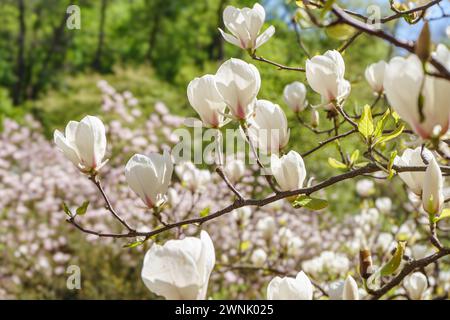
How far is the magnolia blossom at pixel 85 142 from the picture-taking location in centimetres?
104

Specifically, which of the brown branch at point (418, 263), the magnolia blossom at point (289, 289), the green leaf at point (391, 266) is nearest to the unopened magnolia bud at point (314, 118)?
the brown branch at point (418, 263)

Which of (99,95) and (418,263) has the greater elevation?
(99,95)

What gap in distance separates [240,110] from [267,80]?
2.03 m

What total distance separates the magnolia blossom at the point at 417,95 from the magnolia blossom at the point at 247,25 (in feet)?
2.07

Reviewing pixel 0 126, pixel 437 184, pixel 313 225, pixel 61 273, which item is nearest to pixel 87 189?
pixel 61 273

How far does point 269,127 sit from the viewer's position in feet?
3.72

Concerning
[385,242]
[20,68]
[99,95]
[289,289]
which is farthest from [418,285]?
[20,68]

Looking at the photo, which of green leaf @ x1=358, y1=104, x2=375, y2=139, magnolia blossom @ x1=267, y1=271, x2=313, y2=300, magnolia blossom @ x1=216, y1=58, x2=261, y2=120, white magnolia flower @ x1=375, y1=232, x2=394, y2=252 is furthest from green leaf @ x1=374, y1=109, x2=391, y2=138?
white magnolia flower @ x1=375, y1=232, x2=394, y2=252

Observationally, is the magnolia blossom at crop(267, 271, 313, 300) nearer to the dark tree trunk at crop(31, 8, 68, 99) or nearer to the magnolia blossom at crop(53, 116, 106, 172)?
the magnolia blossom at crop(53, 116, 106, 172)

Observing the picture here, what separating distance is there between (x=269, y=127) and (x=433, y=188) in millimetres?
410

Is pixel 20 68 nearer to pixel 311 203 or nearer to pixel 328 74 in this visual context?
pixel 328 74

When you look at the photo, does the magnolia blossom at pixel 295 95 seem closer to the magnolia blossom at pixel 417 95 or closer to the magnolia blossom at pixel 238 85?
the magnolia blossom at pixel 238 85

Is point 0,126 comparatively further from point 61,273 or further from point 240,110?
point 240,110

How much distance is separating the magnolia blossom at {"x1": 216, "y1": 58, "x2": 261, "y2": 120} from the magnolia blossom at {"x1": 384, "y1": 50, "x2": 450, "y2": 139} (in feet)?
1.26
